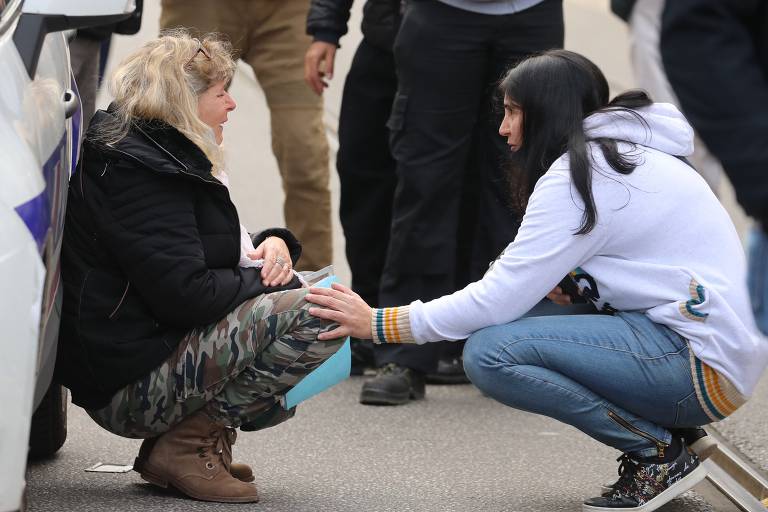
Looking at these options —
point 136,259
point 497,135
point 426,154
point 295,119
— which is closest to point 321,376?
point 136,259

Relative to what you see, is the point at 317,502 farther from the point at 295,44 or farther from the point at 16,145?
the point at 295,44

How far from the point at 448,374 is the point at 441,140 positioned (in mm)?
881

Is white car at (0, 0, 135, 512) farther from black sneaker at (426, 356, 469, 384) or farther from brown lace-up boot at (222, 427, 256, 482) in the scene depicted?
black sneaker at (426, 356, 469, 384)

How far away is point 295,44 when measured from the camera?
17.5 ft

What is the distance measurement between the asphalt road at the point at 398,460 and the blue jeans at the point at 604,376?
1.04 ft

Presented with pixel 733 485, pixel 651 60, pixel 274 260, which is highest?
pixel 651 60

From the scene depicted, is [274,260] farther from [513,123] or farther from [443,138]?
[443,138]

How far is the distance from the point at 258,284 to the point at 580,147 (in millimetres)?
848

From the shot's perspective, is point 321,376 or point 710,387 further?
point 321,376

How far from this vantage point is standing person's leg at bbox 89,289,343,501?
10.7ft

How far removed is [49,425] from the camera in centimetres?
368

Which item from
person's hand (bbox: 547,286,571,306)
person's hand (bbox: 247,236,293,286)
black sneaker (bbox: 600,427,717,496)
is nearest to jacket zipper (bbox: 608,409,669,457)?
black sneaker (bbox: 600,427,717,496)

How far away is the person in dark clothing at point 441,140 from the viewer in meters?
4.49

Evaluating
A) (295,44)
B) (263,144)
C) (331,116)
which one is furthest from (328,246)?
(331,116)
